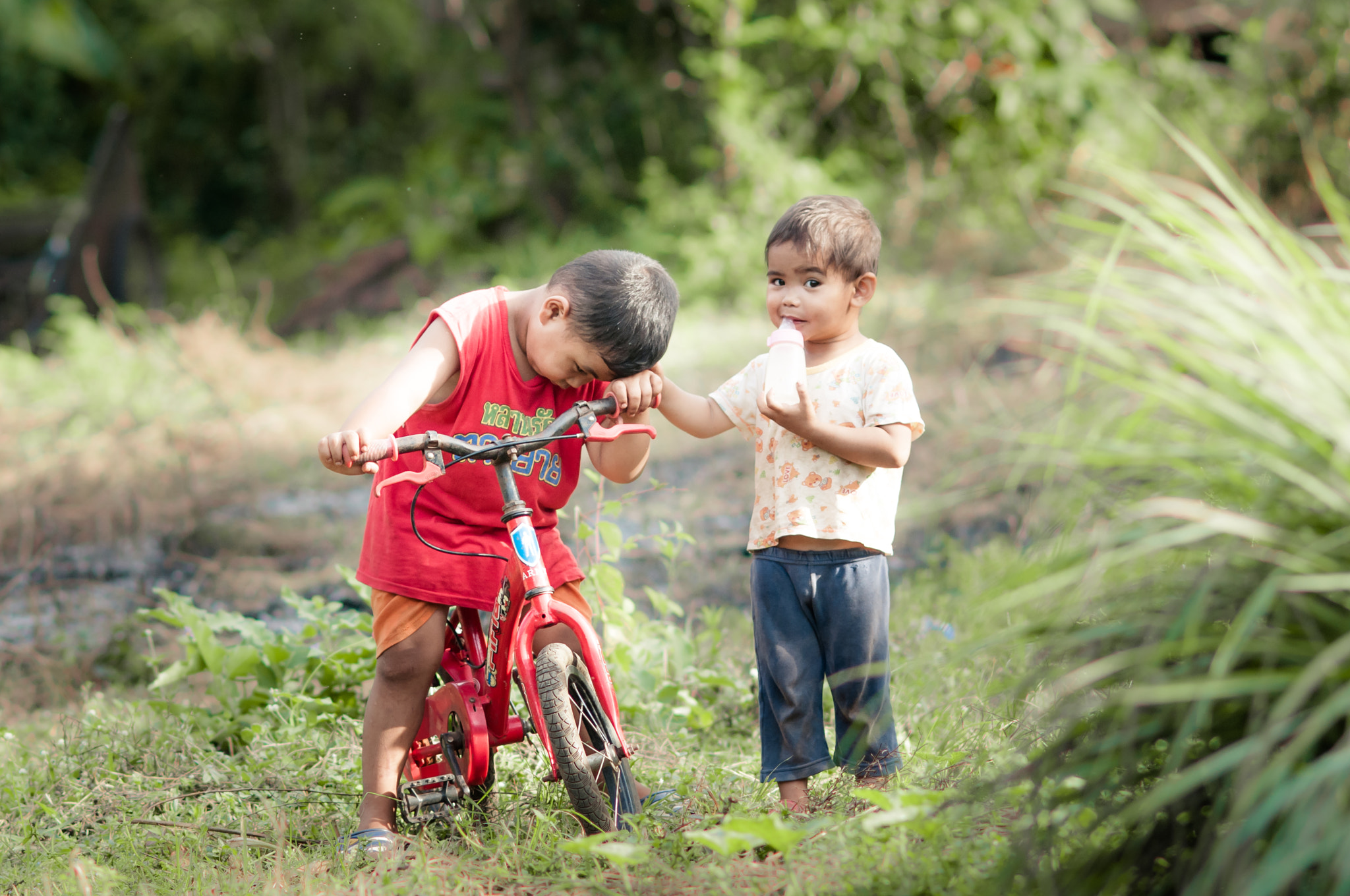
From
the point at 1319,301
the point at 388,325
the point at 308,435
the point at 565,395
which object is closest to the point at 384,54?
the point at 388,325

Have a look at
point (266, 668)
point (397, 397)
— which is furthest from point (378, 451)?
point (266, 668)

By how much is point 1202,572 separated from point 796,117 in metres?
9.41

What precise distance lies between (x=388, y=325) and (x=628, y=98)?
3.36m

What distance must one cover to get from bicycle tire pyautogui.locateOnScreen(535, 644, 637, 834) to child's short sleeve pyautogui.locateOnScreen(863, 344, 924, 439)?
0.85 metres

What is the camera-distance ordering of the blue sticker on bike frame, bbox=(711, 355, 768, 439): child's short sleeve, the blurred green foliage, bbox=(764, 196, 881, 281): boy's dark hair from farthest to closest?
1. the blurred green foliage
2. bbox=(711, 355, 768, 439): child's short sleeve
3. bbox=(764, 196, 881, 281): boy's dark hair
4. the blue sticker on bike frame

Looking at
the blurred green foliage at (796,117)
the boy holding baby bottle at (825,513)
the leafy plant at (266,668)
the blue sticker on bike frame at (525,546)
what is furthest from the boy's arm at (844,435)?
the blurred green foliage at (796,117)

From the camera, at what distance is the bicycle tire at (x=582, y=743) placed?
2268mm

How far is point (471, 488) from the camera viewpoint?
256cm

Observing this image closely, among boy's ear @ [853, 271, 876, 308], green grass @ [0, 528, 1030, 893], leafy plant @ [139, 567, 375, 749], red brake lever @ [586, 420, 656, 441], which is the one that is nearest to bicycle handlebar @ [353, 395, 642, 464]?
red brake lever @ [586, 420, 656, 441]

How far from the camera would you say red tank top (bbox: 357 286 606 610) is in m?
2.51

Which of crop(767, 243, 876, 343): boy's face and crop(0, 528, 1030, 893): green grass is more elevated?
crop(767, 243, 876, 343): boy's face

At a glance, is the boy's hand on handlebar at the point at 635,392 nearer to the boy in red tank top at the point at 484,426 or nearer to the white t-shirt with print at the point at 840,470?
the boy in red tank top at the point at 484,426

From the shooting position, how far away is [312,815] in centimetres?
266

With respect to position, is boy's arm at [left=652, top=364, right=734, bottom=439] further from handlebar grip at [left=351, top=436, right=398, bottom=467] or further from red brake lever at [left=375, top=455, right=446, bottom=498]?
handlebar grip at [left=351, top=436, right=398, bottom=467]
